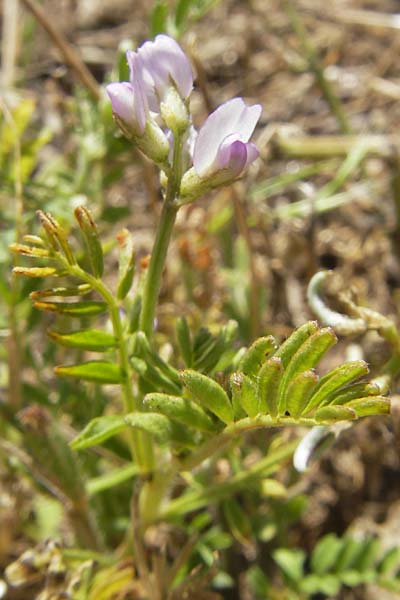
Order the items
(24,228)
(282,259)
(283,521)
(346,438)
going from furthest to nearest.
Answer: (282,259) < (346,438) < (283,521) < (24,228)

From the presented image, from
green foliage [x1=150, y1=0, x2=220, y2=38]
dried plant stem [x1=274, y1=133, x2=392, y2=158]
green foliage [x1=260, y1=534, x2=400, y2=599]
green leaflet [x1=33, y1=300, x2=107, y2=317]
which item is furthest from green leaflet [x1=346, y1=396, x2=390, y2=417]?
dried plant stem [x1=274, y1=133, x2=392, y2=158]

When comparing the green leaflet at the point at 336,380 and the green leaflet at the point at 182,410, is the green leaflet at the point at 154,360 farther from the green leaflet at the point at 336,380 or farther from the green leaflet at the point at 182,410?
the green leaflet at the point at 336,380

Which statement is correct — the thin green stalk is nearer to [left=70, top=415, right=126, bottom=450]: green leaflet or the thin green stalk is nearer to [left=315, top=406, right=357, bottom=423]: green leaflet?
[left=70, top=415, right=126, bottom=450]: green leaflet

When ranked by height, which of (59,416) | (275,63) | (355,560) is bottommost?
(355,560)

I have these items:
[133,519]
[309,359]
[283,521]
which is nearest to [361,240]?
[283,521]

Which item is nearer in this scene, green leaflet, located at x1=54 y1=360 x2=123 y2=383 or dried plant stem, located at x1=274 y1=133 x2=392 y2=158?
green leaflet, located at x1=54 y1=360 x2=123 y2=383

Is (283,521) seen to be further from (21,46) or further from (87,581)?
(21,46)

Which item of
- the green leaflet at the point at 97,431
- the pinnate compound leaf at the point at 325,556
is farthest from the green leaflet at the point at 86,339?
the pinnate compound leaf at the point at 325,556
